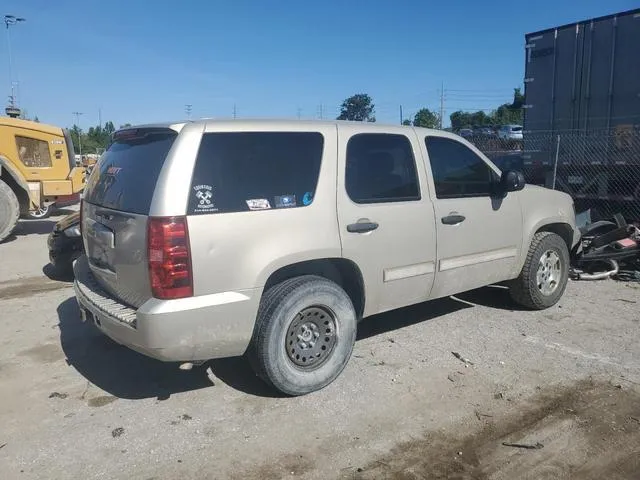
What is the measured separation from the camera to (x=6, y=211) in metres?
10.7

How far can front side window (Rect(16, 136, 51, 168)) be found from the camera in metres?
11.6

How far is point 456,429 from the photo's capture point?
360 centimetres

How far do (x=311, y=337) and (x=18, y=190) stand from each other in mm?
9713

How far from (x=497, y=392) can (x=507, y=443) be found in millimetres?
716

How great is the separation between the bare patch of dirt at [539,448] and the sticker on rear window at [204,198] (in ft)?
5.75

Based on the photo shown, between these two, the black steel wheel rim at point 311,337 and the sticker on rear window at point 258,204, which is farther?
the black steel wheel rim at point 311,337

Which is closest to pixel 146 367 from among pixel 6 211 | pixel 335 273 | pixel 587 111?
pixel 335 273

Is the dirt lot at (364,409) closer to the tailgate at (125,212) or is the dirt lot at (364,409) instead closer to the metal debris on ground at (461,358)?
the metal debris on ground at (461,358)

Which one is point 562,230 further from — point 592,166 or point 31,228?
point 31,228

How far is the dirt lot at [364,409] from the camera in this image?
126 inches

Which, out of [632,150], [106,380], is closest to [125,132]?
[106,380]

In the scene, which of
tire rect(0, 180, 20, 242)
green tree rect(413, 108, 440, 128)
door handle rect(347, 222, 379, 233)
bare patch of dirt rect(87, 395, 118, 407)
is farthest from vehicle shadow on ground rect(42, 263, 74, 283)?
green tree rect(413, 108, 440, 128)

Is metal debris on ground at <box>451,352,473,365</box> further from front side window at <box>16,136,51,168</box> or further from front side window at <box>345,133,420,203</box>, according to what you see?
front side window at <box>16,136,51,168</box>

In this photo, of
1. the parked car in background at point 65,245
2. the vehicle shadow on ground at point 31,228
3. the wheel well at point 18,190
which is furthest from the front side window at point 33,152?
the parked car in background at point 65,245
